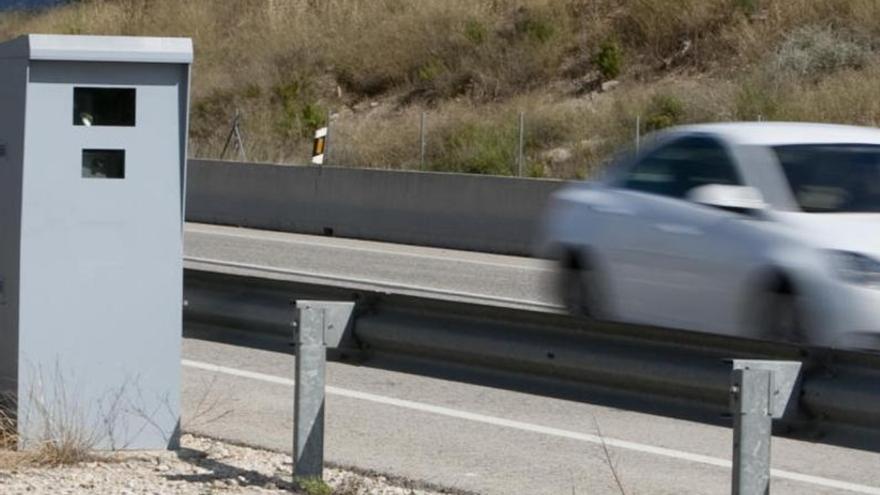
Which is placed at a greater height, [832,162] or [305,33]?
[305,33]

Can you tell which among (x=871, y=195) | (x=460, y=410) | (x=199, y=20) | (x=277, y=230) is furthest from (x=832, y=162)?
(x=199, y=20)

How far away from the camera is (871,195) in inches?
463

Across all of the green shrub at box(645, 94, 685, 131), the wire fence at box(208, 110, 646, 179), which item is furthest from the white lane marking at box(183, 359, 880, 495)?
the green shrub at box(645, 94, 685, 131)

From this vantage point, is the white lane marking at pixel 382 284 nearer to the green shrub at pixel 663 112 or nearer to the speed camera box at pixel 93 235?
the speed camera box at pixel 93 235

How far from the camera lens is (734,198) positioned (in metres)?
11.7

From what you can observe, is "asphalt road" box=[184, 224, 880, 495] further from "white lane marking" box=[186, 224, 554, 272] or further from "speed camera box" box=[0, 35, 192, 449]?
"white lane marking" box=[186, 224, 554, 272]

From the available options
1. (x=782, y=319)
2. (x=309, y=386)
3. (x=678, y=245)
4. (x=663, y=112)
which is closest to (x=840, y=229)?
(x=782, y=319)

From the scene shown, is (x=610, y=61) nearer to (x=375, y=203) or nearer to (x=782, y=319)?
(x=375, y=203)

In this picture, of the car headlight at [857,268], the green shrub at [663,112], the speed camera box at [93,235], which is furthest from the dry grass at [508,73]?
the speed camera box at [93,235]

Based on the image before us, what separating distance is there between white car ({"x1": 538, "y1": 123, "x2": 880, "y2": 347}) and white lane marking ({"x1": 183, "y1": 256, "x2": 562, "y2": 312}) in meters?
1.08

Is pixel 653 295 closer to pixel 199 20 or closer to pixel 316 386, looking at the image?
pixel 316 386

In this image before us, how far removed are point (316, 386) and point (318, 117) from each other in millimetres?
33272

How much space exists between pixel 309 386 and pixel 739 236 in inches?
177

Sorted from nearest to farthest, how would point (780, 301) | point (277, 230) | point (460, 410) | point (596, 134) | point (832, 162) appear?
point (460, 410)
point (780, 301)
point (832, 162)
point (277, 230)
point (596, 134)
